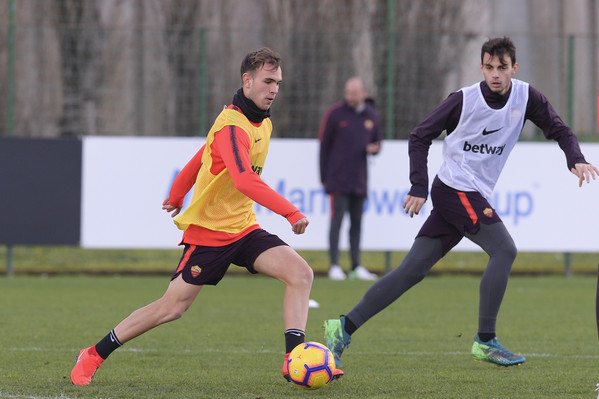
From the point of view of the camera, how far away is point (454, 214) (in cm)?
617

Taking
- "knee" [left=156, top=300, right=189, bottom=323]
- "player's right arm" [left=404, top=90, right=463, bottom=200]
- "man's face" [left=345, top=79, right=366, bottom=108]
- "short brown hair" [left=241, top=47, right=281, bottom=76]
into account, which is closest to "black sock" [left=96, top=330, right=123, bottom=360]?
"knee" [left=156, top=300, right=189, bottom=323]

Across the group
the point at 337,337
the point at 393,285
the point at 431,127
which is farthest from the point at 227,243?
the point at 431,127

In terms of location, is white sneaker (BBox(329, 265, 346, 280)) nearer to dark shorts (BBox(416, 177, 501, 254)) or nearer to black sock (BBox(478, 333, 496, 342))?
dark shorts (BBox(416, 177, 501, 254))

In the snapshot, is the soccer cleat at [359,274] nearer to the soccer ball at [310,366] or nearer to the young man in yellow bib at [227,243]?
the young man in yellow bib at [227,243]

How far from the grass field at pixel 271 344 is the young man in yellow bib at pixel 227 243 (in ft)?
1.03

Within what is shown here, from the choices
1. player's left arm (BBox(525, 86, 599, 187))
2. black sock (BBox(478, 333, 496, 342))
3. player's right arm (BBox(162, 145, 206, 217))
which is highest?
player's left arm (BBox(525, 86, 599, 187))

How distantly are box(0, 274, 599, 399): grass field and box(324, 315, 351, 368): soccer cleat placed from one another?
0.50 feet

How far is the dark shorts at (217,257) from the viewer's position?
5.48m

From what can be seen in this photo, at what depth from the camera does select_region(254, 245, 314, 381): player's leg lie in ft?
18.0

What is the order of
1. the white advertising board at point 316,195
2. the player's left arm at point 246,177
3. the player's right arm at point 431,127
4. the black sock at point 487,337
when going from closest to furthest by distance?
the player's left arm at point 246,177 < the player's right arm at point 431,127 < the black sock at point 487,337 < the white advertising board at point 316,195

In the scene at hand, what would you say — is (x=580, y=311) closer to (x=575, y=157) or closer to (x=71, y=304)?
(x=575, y=157)

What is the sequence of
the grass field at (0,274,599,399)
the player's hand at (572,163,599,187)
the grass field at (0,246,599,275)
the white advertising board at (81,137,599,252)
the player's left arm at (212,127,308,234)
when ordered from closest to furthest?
1. the player's left arm at (212,127,308,234)
2. the grass field at (0,274,599,399)
3. the player's hand at (572,163,599,187)
4. the white advertising board at (81,137,599,252)
5. the grass field at (0,246,599,275)

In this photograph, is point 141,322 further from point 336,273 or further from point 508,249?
point 336,273

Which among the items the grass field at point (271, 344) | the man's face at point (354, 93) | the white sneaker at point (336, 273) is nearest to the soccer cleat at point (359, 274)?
the white sneaker at point (336, 273)
